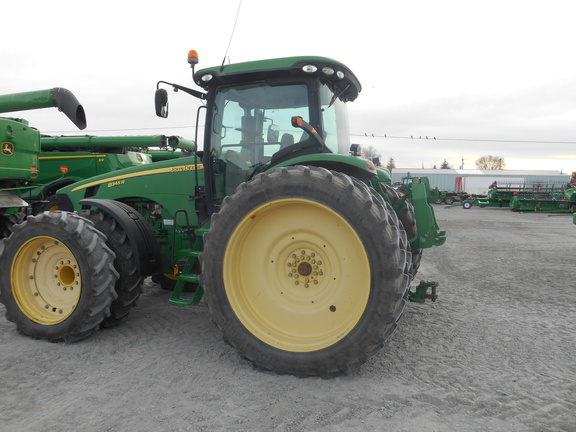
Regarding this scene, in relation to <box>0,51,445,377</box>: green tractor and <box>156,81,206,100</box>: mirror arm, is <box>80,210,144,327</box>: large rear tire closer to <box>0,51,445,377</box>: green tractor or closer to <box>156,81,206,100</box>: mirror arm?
<box>0,51,445,377</box>: green tractor

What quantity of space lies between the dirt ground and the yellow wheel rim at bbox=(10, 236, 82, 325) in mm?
311

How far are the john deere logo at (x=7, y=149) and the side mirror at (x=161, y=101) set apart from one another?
6.12 meters

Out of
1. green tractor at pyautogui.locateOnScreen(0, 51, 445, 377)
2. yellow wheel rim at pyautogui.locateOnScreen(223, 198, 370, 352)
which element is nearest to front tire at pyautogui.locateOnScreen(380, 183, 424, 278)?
green tractor at pyautogui.locateOnScreen(0, 51, 445, 377)

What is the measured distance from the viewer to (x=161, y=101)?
3.88 metres

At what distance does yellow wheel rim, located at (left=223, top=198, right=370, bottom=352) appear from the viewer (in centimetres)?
301

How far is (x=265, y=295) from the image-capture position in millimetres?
3244

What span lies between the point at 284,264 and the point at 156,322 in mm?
1696

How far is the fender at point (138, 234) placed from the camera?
3.85 metres

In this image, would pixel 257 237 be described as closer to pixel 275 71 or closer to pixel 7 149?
pixel 275 71

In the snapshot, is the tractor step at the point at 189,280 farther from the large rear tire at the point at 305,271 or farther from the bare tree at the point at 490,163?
the bare tree at the point at 490,163

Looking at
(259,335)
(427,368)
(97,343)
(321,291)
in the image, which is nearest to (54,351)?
(97,343)

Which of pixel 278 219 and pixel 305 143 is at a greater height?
pixel 305 143

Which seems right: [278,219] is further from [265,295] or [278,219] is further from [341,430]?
[341,430]

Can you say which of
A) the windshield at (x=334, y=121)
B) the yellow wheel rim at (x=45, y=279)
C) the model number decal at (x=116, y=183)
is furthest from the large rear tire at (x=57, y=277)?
the windshield at (x=334, y=121)
